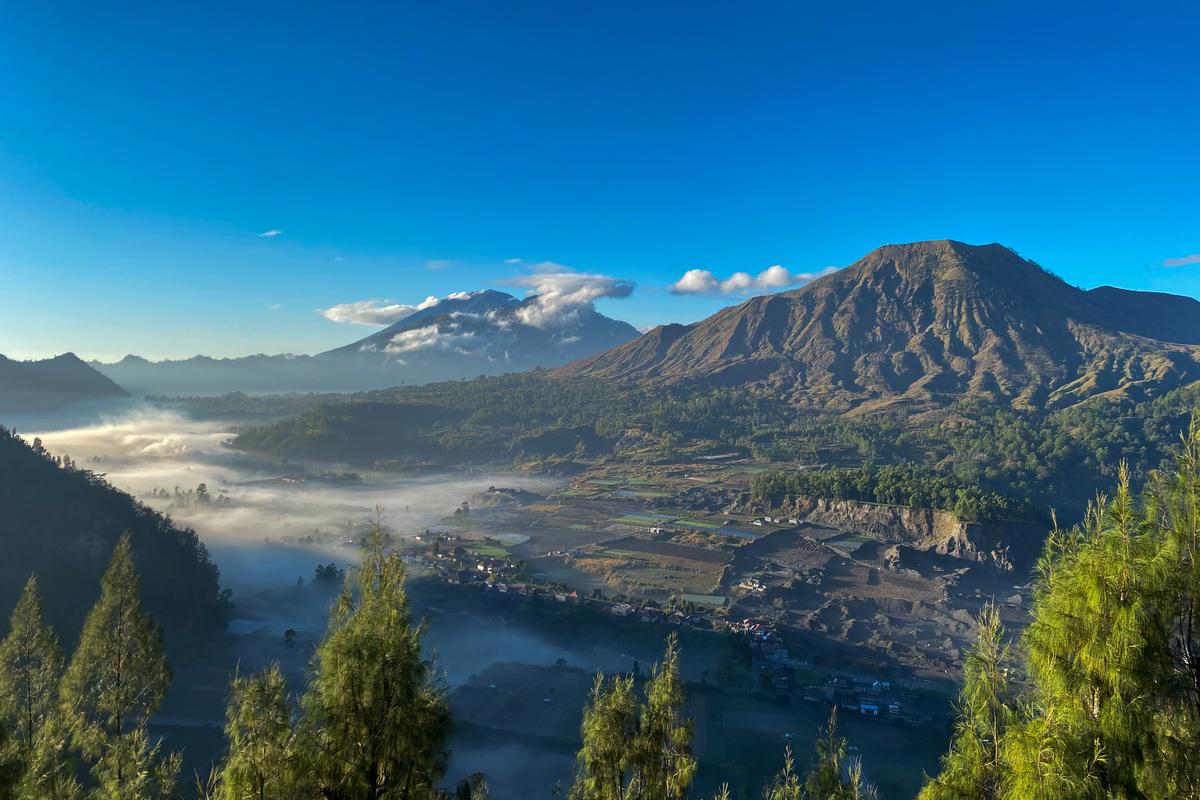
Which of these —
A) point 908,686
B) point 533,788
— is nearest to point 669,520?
point 908,686

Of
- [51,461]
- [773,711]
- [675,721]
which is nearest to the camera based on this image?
[675,721]

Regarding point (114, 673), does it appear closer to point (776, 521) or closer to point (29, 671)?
point (29, 671)

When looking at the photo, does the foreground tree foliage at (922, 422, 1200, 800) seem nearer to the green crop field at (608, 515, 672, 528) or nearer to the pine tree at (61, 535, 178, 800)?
the pine tree at (61, 535, 178, 800)

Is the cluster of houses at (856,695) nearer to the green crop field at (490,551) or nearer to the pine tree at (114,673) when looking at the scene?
the pine tree at (114,673)

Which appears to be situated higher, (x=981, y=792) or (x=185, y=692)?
(x=981, y=792)

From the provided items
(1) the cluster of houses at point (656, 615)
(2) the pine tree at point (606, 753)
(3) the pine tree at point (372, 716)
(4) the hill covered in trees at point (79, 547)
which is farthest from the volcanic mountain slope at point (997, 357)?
(3) the pine tree at point (372, 716)

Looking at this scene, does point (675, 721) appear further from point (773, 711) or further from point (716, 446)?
point (716, 446)

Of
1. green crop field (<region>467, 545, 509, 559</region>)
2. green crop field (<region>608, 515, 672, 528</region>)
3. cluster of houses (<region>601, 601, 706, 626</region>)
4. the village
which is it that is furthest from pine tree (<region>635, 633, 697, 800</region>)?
green crop field (<region>608, 515, 672, 528</region>)
